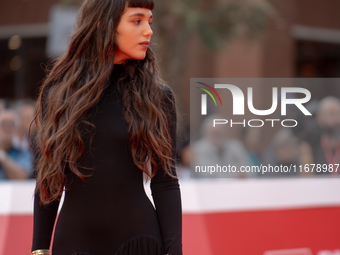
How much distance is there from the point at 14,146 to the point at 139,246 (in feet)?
10.9

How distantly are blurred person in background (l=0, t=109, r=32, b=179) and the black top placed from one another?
103 inches

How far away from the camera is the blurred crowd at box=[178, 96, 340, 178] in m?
3.80

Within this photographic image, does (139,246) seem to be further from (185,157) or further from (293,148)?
(185,157)

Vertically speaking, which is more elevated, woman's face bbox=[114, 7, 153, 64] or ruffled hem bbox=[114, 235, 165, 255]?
woman's face bbox=[114, 7, 153, 64]

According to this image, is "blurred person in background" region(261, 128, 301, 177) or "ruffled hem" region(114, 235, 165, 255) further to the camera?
"blurred person in background" region(261, 128, 301, 177)

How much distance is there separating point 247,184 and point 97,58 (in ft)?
6.51

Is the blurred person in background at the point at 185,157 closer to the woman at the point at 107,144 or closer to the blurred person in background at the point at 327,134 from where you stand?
the blurred person in background at the point at 327,134

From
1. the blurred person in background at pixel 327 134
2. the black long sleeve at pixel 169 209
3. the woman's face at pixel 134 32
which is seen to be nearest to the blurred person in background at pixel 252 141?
the blurred person in background at pixel 327 134

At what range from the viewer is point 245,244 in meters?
3.45

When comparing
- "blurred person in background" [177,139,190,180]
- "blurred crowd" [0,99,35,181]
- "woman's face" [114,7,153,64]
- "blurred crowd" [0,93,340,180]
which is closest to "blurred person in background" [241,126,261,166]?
"blurred crowd" [0,93,340,180]

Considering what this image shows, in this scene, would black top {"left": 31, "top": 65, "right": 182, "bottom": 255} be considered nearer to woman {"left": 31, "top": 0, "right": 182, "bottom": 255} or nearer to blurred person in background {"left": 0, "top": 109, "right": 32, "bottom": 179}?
woman {"left": 31, "top": 0, "right": 182, "bottom": 255}

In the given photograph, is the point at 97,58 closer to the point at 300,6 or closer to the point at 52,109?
the point at 52,109

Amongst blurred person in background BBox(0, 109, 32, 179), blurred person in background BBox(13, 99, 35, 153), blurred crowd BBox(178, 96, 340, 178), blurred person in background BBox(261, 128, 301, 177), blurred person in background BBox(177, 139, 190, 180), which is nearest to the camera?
blurred crowd BBox(178, 96, 340, 178)

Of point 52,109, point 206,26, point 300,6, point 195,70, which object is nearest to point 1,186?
point 52,109
